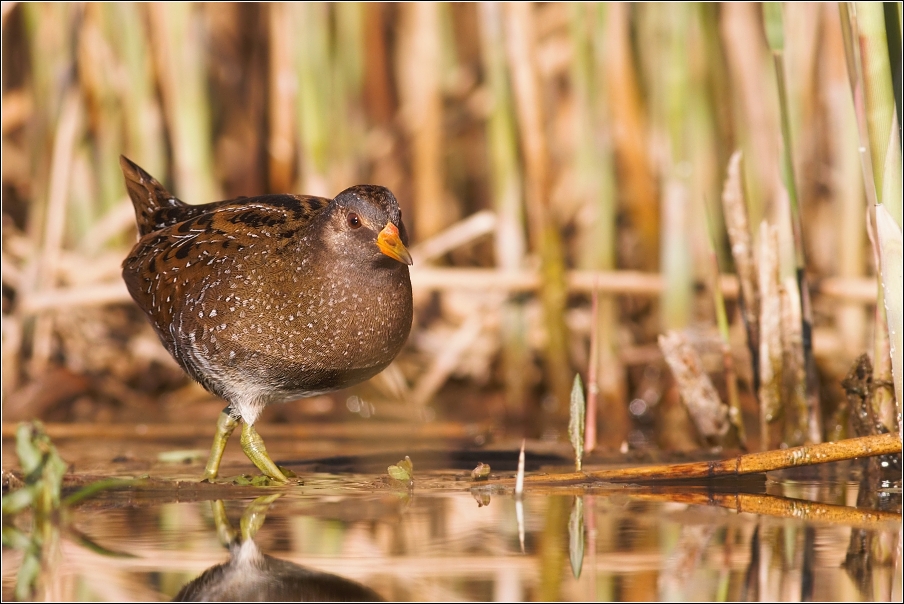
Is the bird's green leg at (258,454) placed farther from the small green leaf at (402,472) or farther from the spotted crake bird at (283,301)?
the small green leaf at (402,472)

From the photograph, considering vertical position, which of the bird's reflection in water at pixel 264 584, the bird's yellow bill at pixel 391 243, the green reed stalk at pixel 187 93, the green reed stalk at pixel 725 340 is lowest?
the bird's reflection in water at pixel 264 584

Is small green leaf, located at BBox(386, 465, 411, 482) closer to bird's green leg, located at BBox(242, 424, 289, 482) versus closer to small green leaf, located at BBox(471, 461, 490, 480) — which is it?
small green leaf, located at BBox(471, 461, 490, 480)

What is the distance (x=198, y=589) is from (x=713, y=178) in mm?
4837

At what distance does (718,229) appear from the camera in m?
7.35

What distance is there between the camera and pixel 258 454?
183 inches

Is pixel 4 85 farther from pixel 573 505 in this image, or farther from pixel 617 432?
pixel 573 505

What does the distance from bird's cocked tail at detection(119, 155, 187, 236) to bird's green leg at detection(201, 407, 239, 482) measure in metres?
1.04

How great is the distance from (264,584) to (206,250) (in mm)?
2057

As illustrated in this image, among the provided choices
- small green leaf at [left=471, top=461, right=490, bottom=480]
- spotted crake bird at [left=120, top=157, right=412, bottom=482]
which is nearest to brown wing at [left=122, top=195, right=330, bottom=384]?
spotted crake bird at [left=120, top=157, right=412, bottom=482]

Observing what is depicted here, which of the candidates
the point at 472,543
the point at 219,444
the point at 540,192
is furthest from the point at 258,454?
the point at 540,192

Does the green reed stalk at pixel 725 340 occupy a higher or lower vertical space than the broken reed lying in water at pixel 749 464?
higher

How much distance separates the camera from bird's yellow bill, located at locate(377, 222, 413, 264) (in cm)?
432

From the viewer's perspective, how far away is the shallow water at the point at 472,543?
298 centimetres

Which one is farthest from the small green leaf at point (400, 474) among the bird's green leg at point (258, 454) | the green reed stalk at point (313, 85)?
the green reed stalk at point (313, 85)
